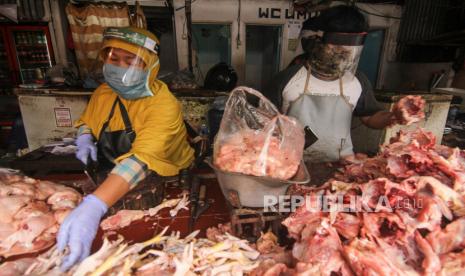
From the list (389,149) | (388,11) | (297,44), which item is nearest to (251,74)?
(297,44)

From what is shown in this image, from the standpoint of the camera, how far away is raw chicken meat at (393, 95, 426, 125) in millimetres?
1975

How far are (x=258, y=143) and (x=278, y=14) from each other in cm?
642

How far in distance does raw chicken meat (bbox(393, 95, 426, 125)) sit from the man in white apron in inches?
18.1

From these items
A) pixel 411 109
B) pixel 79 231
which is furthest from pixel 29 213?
pixel 411 109

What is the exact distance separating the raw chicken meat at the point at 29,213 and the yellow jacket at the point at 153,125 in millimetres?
536

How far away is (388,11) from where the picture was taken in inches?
284

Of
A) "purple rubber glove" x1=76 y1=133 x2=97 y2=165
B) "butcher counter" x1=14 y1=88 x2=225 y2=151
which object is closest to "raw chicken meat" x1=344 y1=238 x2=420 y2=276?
"purple rubber glove" x1=76 y1=133 x2=97 y2=165

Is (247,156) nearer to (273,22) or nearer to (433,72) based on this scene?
(273,22)

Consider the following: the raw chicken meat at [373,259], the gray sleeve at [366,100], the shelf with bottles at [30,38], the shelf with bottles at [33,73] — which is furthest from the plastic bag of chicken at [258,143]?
the shelf with bottles at [33,73]

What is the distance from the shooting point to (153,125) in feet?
6.91

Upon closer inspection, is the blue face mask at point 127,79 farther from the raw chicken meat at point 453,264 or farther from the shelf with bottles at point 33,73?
the shelf with bottles at point 33,73

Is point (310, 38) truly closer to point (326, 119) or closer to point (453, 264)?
point (326, 119)

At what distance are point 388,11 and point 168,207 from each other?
332 inches

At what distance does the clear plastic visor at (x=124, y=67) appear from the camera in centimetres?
211
